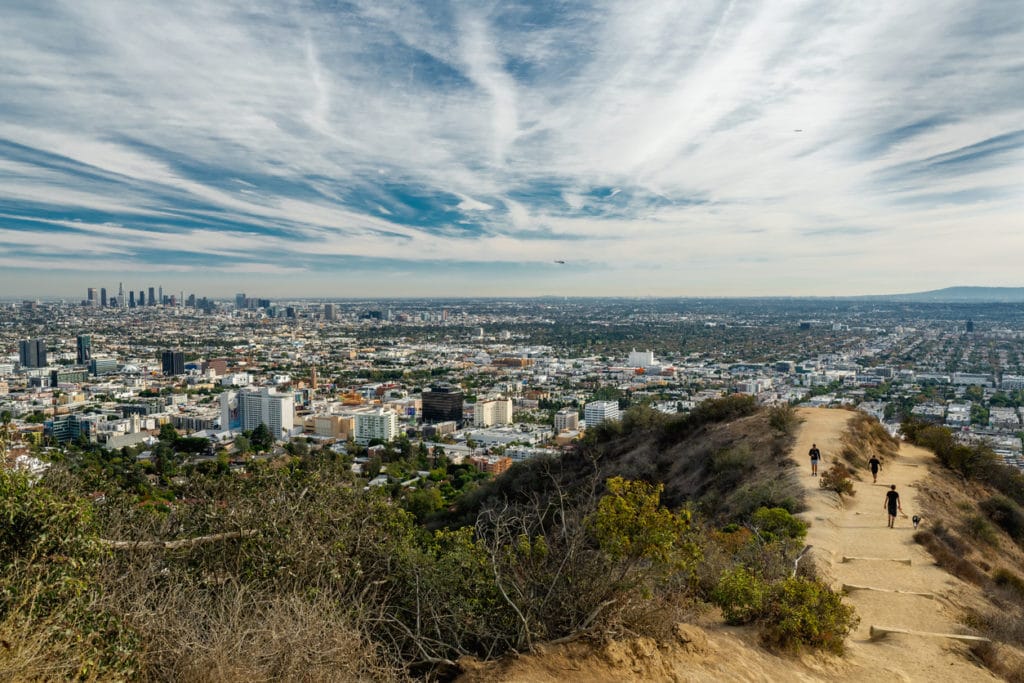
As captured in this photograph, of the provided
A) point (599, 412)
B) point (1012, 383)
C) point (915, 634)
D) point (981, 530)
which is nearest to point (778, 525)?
point (915, 634)

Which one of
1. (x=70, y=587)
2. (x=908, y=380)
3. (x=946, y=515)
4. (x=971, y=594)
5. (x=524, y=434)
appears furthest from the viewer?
(x=908, y=380)

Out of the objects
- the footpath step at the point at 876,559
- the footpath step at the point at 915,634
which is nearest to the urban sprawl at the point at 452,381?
the footpath step at the point at 915,634

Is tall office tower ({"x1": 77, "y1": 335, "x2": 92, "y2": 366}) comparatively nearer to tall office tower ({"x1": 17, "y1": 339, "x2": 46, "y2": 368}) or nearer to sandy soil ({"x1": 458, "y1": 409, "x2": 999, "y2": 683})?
tall office tower ({"x1": 17, "y1": 339, "x2": 46, "y2": 368})

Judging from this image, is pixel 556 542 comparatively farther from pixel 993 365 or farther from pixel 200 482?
pixel 993 365

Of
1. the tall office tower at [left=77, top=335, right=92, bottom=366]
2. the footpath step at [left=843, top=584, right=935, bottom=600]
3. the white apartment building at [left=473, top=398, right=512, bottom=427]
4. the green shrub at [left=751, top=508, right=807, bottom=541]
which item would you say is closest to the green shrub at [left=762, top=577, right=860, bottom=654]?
the footpath step at [left=843, top=584, right=935, bottom=600]

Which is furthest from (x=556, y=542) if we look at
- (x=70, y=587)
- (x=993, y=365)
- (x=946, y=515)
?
(x=993, y=365)

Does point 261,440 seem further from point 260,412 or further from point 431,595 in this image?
point 431,595
